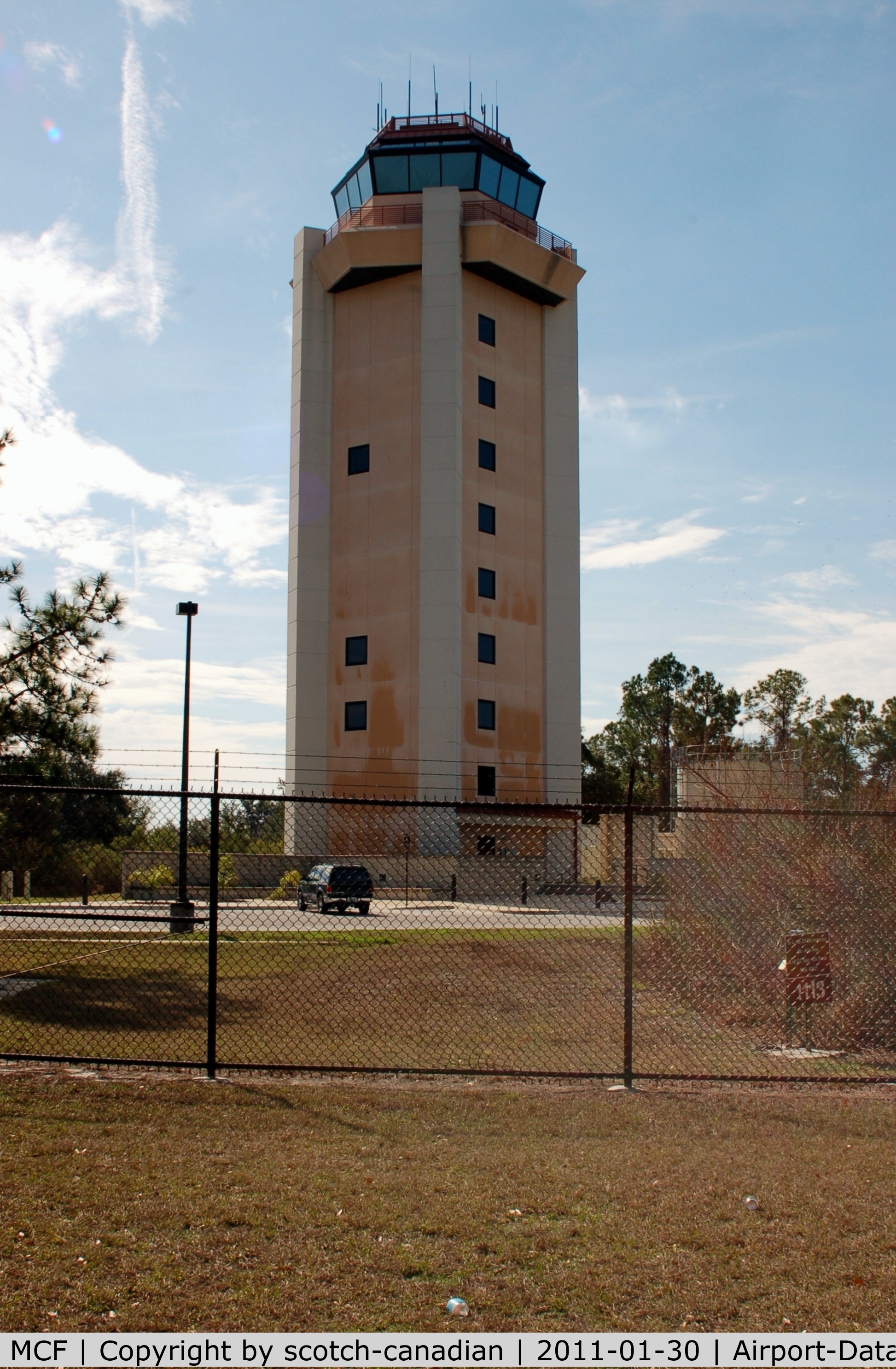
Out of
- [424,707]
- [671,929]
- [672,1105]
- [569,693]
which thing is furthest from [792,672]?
[672,1105]

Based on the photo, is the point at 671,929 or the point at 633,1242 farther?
the point at 671,929

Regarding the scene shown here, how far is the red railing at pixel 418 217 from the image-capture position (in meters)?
51.8

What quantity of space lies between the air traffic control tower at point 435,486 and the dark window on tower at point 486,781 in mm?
132

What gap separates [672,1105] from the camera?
25.5 ft

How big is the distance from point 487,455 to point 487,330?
21.5 feet

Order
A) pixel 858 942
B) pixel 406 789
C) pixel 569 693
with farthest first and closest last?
1. pixel 569 693
2. pixel 406 789
3. pixel 858 942

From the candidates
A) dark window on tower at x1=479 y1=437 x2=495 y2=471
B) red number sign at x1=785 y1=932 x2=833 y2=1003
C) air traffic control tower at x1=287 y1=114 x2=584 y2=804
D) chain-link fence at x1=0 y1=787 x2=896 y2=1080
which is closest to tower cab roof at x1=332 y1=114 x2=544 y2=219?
air traffic control tower at x1=287 y1=114 x2=584 y2=804

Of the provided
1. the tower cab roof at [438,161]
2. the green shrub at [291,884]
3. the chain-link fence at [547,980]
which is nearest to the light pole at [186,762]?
the chain-link fence at [547,980]

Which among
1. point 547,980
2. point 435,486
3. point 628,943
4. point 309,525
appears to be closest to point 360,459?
point 309,525

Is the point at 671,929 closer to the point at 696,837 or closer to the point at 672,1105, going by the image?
the point at 696,837

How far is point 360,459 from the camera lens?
2055 inches

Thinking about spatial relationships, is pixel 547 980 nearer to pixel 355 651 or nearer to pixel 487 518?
pixel 355 651

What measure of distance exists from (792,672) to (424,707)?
126ft

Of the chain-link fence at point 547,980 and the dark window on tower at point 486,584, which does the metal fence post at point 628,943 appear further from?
the dark window on tower at point 486,584
